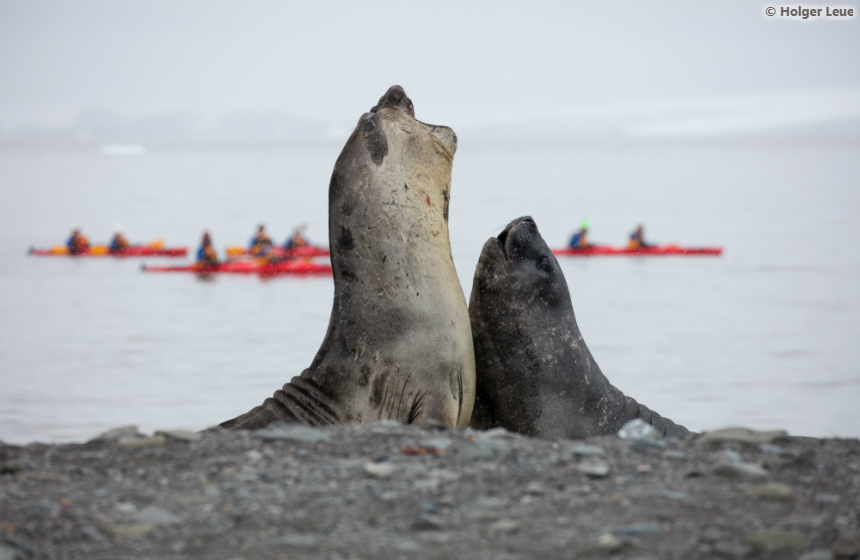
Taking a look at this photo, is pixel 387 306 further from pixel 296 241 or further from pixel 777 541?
pixel 296 241

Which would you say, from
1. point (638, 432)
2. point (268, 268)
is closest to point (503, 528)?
point (638, 432)

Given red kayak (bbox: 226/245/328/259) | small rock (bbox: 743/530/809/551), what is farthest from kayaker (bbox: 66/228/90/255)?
small rock (bbox: 743/530/809/551)

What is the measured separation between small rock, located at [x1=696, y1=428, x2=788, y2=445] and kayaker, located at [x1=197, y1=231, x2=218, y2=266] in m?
18.5

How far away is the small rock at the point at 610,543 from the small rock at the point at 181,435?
2.03 meters

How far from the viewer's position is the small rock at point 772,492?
3836 millimetres

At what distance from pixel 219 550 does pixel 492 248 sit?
3724 millimetres

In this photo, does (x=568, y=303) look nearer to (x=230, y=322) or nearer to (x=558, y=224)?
(x=230, y=322)

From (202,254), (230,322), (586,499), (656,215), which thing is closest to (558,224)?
(656,215)

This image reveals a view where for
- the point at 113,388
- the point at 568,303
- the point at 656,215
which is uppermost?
the point at 656,215

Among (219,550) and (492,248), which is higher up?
(492,248)

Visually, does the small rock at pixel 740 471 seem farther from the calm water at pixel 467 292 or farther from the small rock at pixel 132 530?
the calm water at pixel 467 292

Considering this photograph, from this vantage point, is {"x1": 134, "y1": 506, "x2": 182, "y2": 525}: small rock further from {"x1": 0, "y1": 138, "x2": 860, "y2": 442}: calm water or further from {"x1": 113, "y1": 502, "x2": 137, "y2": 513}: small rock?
{"x1": 0, "y1": 138, "x2": 860, "y2": 442}: calm water

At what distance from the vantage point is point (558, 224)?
40812mm

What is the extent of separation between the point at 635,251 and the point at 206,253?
11.4 m
